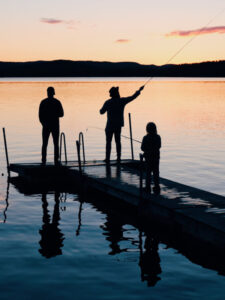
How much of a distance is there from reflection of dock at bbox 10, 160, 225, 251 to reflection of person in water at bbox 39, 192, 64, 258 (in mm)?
1624

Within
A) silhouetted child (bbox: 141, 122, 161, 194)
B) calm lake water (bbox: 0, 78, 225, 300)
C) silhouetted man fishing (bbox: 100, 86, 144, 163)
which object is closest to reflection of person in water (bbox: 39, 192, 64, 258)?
calm lake water (bbox: 0, 78, 225, 300)

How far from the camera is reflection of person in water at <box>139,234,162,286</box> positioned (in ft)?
31.0

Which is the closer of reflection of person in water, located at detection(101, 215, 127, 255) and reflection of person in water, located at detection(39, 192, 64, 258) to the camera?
reflection of person in water, located at detection(39, 192, 64, 258)

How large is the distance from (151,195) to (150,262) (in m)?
2.72

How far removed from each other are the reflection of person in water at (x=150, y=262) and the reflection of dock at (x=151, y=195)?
1.75ft

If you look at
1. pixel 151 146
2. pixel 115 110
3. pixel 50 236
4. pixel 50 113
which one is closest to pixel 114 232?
pixel 50 236

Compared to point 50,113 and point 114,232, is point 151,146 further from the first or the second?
point 50,113

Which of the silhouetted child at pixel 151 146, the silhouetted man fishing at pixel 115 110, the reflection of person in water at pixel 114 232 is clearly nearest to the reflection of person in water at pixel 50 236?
the reflection of person in water at pixel 114 232

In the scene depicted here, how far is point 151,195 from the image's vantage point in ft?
42.1

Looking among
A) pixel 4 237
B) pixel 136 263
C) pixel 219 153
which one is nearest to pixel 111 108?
pixel 4 237

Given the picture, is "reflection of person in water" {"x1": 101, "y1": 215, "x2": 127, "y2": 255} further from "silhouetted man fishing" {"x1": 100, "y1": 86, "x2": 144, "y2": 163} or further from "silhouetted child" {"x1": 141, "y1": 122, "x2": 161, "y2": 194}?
"silhouetted man fishing" {"x1": 100, "y1": 86, "x2": 144, "y2": 163}

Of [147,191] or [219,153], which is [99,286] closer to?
[147,191]

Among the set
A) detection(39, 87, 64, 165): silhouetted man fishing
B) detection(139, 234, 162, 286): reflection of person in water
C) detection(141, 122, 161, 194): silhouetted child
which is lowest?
detection(139, 234, 162, 286): reflection of person in water

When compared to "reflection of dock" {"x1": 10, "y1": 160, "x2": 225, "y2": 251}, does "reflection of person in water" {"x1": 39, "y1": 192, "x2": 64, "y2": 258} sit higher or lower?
lower
